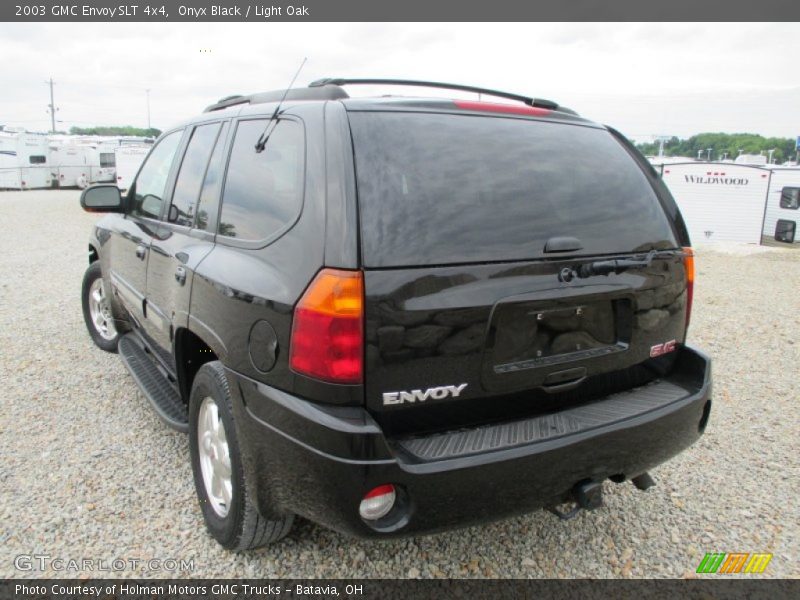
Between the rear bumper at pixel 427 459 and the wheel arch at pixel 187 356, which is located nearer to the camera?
the rear bumper at pixel 427 459

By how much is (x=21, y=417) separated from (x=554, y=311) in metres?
3.52

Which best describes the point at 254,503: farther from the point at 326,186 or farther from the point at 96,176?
the point at 96,176

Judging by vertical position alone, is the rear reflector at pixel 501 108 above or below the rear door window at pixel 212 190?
above

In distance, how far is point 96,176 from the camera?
112 feet

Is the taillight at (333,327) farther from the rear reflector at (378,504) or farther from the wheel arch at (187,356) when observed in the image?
the wheel arch at (187,356)

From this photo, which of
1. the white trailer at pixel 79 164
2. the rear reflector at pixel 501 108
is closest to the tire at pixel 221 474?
the rear reflector at pixel 501 108

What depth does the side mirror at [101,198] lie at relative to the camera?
3875 mm

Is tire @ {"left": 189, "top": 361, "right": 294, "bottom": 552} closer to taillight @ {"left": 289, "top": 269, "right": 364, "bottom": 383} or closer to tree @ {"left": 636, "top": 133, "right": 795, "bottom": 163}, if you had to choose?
taillight @ {"left": 289, "top": 269, "right": 364, "bottom": 383}

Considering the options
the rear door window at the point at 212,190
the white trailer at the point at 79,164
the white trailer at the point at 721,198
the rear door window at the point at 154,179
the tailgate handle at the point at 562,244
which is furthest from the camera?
the white trailer at the point at 79,164

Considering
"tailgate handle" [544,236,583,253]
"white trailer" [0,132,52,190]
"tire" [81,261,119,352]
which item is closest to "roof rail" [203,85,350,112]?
"tailgate handle" [544,236,583,253]

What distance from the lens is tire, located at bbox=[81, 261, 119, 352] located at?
475cm
